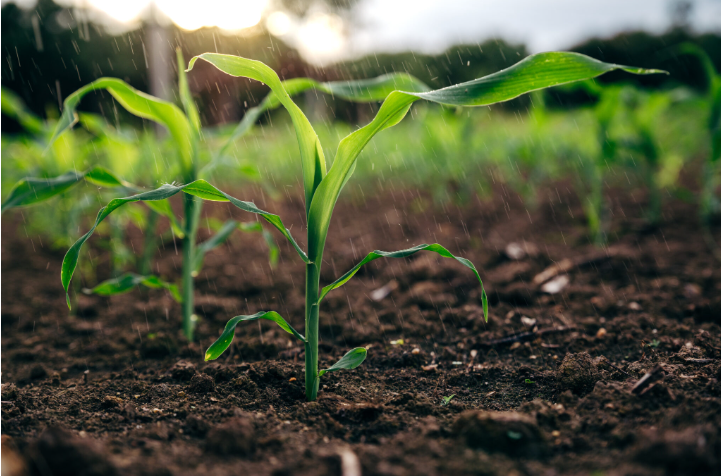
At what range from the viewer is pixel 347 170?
4.00 feet

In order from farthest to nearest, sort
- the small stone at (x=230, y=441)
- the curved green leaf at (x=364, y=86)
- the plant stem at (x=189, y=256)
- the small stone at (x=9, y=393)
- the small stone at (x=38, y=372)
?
the plant stem at (x=189, y=256)
the small stone at (x=38, y=372)
the curved green leaf at (x=364, y=86)
the small stone at (x=9, y=393)
the small stone at (x=230, y=441)

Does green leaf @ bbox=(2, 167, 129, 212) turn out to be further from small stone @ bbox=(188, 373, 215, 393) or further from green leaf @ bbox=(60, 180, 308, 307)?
small stone @ bbox=(188, 373, 215, 393)

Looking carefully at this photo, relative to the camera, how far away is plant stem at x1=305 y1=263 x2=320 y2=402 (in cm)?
127

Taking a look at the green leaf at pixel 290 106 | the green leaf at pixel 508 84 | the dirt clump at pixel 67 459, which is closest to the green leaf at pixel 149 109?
the green leaf at pixel 290 106

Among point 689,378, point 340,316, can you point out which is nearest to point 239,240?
point 340,316

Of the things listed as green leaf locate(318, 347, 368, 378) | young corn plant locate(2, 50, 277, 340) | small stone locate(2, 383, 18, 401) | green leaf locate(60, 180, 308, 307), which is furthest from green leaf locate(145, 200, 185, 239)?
green leaf locate(318, 347, 368, 378)

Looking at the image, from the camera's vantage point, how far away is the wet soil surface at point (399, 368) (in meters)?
1.02

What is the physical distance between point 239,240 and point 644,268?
9.20 ft

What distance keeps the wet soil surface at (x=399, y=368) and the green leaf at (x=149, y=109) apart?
0.82m

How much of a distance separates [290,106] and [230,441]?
845 mm

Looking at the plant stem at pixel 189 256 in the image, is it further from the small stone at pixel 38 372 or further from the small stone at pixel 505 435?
the small stone at pixel 505 435

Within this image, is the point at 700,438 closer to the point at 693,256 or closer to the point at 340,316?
the point at 340,316

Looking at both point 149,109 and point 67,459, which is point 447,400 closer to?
point 67,459

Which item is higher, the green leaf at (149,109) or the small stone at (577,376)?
the green leaf at (149,109)
